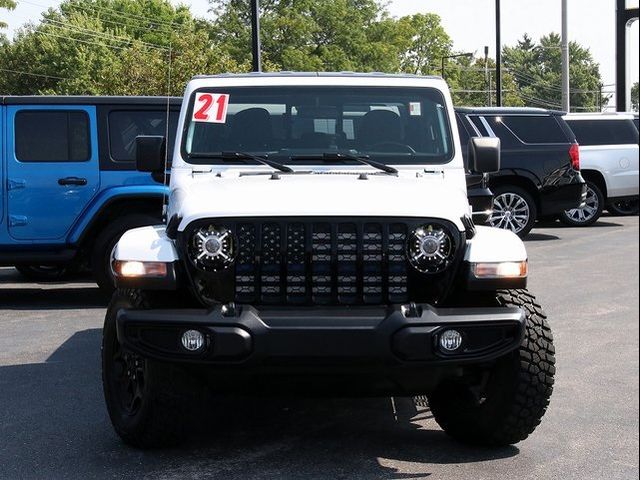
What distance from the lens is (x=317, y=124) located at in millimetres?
6352

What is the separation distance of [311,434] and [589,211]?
14.2 m

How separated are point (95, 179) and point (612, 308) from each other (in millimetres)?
4890

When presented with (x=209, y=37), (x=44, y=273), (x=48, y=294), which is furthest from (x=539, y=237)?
(x=209, y=37)

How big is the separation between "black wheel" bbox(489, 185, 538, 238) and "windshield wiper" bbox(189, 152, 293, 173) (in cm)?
1076

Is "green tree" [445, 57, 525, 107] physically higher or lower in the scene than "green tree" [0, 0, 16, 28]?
lower

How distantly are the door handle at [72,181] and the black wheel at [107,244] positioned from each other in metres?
0.46

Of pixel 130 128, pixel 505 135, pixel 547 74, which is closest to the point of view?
pixel 130 128

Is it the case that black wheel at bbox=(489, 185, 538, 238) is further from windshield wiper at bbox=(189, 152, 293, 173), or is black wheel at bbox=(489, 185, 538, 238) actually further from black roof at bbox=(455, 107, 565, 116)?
windshield wiper at bbox=(189, 152, 293, 173)

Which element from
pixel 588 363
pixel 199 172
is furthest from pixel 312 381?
pixel 588 363

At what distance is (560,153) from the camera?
1672 cm

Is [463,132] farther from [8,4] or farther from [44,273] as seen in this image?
[8,4]

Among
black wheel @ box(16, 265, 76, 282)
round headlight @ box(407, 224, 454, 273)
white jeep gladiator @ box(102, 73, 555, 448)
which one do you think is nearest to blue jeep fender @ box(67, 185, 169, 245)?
black wheel @ box(16, 265, 76, 282)

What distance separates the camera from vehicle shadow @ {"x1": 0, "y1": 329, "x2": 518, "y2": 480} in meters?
4.99

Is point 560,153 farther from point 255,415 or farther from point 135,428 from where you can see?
point 135,428
